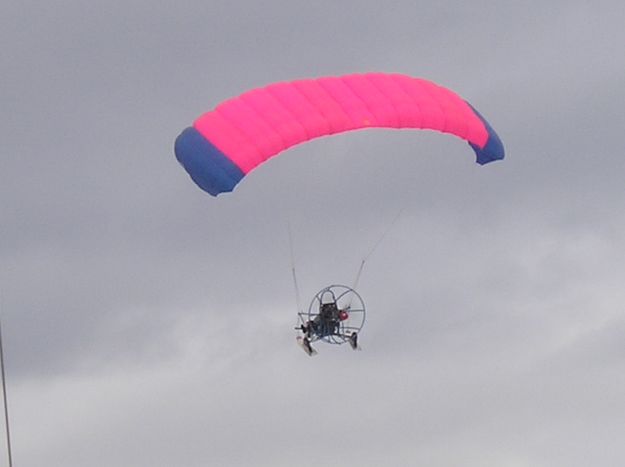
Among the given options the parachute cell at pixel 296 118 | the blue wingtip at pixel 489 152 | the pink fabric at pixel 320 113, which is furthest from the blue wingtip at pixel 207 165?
the blue wingtip at pixel 489 152

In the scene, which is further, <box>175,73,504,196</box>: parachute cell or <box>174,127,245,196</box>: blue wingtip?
<box>174,127,245,196</box>: blue wingtip

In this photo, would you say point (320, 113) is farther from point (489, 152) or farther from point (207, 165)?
point (489, 152)

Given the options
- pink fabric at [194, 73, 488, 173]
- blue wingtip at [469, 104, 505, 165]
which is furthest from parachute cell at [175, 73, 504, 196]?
blue wingtip at [469, 104, 505, 165]

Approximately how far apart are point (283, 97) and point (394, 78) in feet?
15.2

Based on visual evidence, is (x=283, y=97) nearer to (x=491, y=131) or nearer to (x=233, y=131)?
(x=233, y=131)

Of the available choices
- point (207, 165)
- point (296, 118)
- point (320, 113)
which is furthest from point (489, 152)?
point (207, 165)

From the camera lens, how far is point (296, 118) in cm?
4450

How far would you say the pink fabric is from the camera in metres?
44.4

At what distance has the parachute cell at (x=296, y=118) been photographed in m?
44.4

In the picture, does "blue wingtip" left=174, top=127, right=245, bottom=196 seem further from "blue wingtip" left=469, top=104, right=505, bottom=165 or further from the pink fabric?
"blue wingtip" left=469, top=104, right=505, bottom=165

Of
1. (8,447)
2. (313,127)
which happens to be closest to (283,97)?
(313,127)

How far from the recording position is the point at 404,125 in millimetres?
45375

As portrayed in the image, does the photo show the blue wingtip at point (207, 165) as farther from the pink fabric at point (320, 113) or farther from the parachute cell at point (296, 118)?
the pink fabric at point (320, 113)

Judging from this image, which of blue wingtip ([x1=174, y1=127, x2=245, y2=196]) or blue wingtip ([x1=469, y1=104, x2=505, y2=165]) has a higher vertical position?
blue wingtip ([x1=469, y1=104, x2=505, y2=165])
